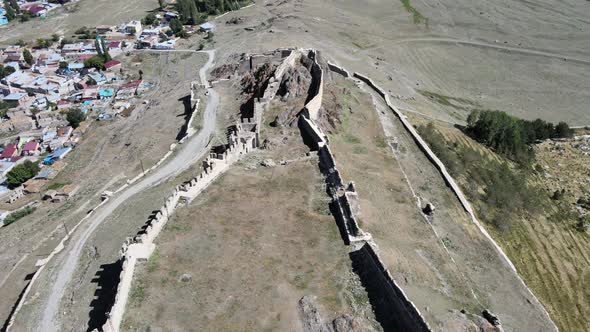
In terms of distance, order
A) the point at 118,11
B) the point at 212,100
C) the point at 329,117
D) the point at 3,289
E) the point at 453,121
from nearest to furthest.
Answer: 1. the point at 3,289
2. the point at 329,117
3. the point at 212,100
4. the point at 453,121
5. the point at 118,11

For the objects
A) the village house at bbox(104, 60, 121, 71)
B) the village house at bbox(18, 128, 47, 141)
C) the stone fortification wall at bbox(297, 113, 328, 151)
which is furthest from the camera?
the village house at bbox(104, 60, 121, 71)

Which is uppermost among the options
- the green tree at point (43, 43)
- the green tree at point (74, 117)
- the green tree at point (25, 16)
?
the green tree at point (25, 16)

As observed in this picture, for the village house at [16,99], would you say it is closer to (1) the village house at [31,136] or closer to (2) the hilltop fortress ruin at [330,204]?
(1) the village house at [31,136]

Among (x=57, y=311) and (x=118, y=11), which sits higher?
(x=118, y=11)

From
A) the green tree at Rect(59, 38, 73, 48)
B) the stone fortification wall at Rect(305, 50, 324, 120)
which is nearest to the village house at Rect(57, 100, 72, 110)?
the green tree at Rect(59, 38, 73, 48)

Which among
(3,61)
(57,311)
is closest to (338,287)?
(57,311)

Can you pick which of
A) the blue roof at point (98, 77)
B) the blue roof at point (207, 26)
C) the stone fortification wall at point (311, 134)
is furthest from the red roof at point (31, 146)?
the blue roof at point (207, 26)

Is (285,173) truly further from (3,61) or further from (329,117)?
(3,61)

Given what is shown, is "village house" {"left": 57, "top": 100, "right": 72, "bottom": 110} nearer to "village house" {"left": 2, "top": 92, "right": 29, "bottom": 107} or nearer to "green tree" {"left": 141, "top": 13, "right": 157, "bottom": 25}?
"village house" {"left": 2, "top": 92, "right": 29, "bottom": 107}
